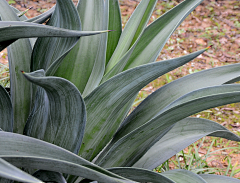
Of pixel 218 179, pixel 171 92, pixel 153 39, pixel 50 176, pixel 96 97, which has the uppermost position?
pixel 153 39

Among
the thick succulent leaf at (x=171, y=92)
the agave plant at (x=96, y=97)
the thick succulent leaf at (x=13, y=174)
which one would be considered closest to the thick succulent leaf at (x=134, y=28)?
the agave plant at (x=96, y=97)

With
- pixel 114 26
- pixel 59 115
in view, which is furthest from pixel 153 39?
pixel 59 115

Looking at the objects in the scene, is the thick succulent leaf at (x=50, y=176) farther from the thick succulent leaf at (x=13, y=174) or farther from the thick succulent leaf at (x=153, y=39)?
the thick succulent leaf at (x=153, y=39)

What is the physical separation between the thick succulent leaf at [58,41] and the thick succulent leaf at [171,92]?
33 cm

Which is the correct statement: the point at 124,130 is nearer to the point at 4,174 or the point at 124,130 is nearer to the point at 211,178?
the point at 211,178

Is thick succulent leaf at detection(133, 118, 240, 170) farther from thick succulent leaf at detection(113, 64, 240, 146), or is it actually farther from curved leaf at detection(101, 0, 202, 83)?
curved leaf at detection(101, 0, 202, 83)

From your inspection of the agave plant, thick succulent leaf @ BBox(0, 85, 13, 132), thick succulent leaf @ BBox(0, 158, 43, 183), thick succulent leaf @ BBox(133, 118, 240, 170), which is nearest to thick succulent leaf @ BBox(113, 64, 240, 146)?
the agave plant

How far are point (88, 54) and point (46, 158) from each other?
515mm

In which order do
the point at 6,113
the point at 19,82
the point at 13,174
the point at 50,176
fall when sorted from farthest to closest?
the point at 19,82 → the point at 6,113 → the point at 50,176 → the point at 13,174

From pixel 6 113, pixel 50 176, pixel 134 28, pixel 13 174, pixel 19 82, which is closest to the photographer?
pixel 13 174

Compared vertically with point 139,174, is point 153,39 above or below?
above

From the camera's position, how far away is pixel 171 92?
96cm

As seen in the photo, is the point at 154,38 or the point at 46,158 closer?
the point at 46,158

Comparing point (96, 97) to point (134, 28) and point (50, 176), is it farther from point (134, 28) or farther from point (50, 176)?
point (134, 28)
